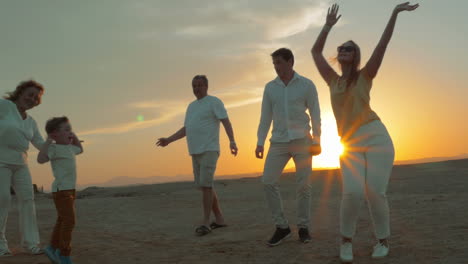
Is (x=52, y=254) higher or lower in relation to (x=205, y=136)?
lower

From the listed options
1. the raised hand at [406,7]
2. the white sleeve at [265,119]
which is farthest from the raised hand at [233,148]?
the raised hand at [406,7]

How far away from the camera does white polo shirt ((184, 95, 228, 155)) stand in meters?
7.60

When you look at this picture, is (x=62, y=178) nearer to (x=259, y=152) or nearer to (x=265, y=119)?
(x=259, y=152)

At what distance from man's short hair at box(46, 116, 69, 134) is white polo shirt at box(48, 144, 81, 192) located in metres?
0.17

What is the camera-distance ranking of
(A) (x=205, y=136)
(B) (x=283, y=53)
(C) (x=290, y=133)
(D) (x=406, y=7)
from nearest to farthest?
(D) (x=406, y=7) < (C) (x=290, y=133) < (B) (x=283, y=53) < (A) (x=205, y=136)

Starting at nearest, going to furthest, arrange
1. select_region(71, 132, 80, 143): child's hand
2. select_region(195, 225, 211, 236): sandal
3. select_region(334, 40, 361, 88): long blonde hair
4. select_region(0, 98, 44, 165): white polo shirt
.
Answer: select_region(334, 40, 361, 88): long blonde hair → select_region(71, 132, 80, 143): child's hand → select_region(0, 98, 44, 165): white polo shirt → select_region(195, 225, 211, 236): sandal

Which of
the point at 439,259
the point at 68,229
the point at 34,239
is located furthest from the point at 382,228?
the point at 34,239

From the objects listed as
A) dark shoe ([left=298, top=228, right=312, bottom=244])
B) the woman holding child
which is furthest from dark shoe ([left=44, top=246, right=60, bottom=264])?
dark shoe ([left=298, top=228, right=312, bottom=244])

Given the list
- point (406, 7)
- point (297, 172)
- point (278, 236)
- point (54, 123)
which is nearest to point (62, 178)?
point (54, 123)

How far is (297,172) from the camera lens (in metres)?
6.27

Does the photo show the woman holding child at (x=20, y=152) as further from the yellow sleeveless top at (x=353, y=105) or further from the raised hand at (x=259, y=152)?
the yellow sleeveless top at (x=353, y=105)

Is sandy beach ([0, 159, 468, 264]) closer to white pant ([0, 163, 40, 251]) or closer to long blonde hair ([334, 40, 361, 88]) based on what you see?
white pant ([0, 163, 40, 251])

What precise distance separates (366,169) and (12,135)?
172 inches

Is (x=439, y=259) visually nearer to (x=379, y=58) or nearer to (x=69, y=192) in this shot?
(x=379, y=58)
